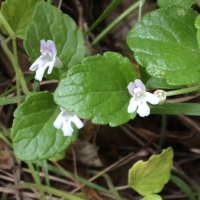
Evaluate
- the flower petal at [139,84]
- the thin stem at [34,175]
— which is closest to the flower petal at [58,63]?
the flower petal at [139,84]

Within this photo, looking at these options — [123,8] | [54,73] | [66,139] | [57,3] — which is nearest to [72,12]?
[57,3]

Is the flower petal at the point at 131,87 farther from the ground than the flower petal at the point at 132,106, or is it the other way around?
the flower petal at the point at 131,87

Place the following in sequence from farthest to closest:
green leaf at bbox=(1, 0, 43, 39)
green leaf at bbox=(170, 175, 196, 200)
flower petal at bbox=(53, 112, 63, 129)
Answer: green leaf at bbox=(170, 175, 196, 200) < green leaf at bbox=(1, 0, 43, 39) < flower petal at bbox=(53, 112, 63, 129)

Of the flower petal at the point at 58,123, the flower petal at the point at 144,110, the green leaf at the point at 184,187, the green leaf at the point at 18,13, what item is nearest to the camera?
the flower petal at the point at 144,110

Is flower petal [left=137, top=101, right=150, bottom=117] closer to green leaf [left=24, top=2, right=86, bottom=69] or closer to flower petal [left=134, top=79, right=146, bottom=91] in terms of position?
flower petal [left=134, top=79, right=146, bottom=91]

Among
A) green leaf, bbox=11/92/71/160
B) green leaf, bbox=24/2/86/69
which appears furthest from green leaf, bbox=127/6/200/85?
green leaf, bbox=11/92/71/160

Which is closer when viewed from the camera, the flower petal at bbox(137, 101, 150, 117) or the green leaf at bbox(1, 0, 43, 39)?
the flower petal at bbox(137, 101, 150, 117)

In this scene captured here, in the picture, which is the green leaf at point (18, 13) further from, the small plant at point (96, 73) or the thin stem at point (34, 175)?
the thin stem at point (34, 175)
